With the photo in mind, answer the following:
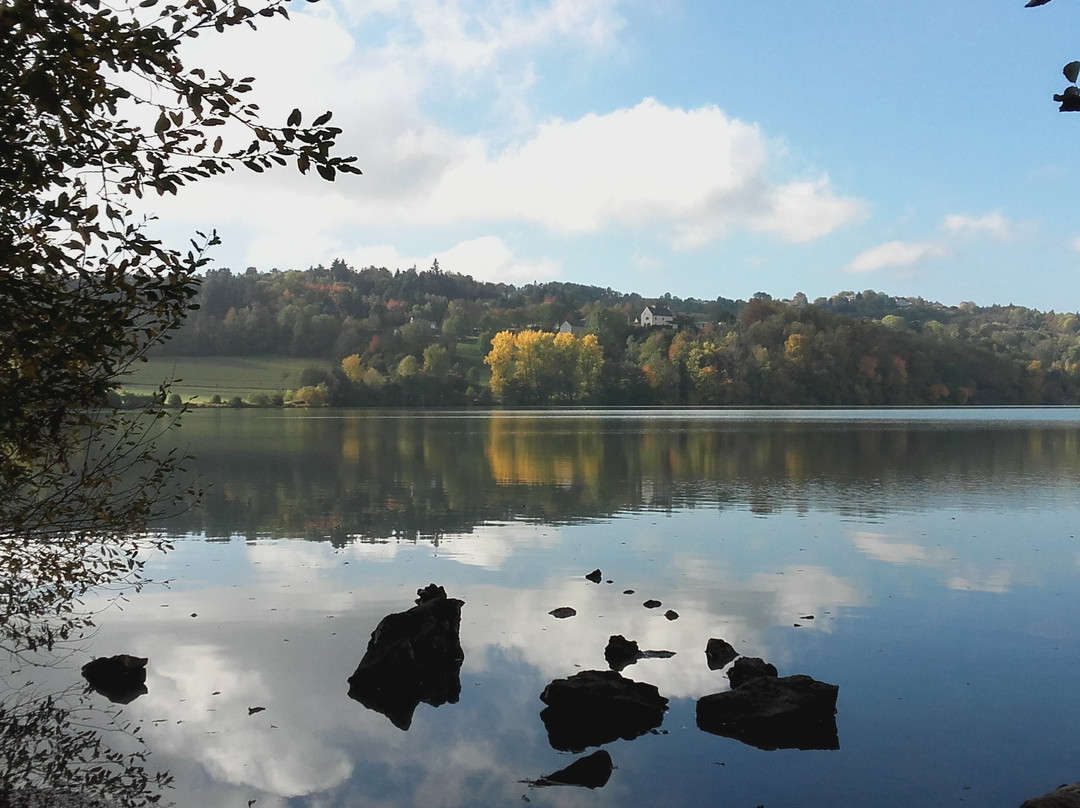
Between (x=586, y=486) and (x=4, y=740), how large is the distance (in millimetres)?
24660

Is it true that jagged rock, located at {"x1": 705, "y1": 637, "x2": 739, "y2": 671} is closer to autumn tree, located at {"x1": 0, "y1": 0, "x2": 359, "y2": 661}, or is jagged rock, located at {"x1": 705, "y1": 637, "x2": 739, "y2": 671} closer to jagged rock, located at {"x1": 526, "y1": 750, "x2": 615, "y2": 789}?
jagged rock, located at {"x1": 526, "y1": 750, "x2": 615, "y2": 789}

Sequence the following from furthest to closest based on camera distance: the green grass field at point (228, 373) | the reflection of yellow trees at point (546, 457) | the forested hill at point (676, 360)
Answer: the forested hill at point (676, 360) < the green grass field at point (228, 373) < the reflection of yellow trees at point (546, 457)

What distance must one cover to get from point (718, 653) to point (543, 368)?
135 metres

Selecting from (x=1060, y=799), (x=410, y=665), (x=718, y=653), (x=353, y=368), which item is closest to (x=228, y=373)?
(x=353, y=368)

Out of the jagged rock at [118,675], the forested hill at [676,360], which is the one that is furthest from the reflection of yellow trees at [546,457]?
the forested hill at [676,360]

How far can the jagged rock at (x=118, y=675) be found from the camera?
11078 millimetres

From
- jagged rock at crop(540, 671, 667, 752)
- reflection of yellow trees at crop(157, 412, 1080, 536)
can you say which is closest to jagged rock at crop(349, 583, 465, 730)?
jagged rock at crop(540, 671, 667, 752)

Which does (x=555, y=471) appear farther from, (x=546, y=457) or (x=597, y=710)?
(x=597, y=710)

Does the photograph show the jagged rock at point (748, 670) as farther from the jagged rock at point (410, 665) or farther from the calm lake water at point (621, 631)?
the jagged rock at point (410, 665)

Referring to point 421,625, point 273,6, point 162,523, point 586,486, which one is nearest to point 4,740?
point 421,625

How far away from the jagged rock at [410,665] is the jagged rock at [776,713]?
3115 mm

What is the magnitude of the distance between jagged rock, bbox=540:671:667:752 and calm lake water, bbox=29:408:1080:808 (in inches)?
7.9

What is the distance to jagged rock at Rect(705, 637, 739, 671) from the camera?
475 inches

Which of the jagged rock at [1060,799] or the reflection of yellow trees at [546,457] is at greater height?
the jagged rock at [1060,799]
